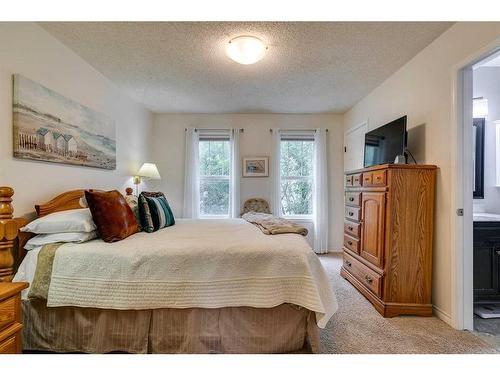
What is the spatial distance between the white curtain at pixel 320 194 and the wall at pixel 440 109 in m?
1.79

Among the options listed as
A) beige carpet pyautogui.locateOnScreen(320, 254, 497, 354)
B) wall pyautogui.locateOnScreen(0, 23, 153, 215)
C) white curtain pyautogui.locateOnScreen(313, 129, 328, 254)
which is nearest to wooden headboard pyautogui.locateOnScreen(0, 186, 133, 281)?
wall pyautogui.locateOnScreen(0, 23, 153, 215)

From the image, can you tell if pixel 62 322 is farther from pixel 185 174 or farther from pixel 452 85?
pixel 452 85

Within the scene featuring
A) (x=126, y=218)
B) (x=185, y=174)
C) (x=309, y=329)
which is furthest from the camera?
(x=185, y=174)

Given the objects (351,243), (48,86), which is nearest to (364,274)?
(351,243)

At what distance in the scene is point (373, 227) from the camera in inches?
95.1

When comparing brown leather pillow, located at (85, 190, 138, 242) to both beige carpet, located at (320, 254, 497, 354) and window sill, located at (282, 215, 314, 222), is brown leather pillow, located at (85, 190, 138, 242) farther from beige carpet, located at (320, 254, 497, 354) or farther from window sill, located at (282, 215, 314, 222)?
window sill, located at (282, 215, 314, 222)

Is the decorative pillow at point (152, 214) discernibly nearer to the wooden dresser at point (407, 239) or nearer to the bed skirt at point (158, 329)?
the bed skirt at point (158, 329)

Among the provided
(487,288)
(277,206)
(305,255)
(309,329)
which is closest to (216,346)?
(309,329)

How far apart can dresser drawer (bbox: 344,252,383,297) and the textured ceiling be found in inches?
84.6

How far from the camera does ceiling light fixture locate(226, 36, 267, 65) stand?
2.08 meters

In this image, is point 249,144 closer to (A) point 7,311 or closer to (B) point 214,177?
(B) point 214,177

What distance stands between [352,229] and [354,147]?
1.67m

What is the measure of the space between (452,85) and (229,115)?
3215mm

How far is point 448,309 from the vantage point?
2.05m
